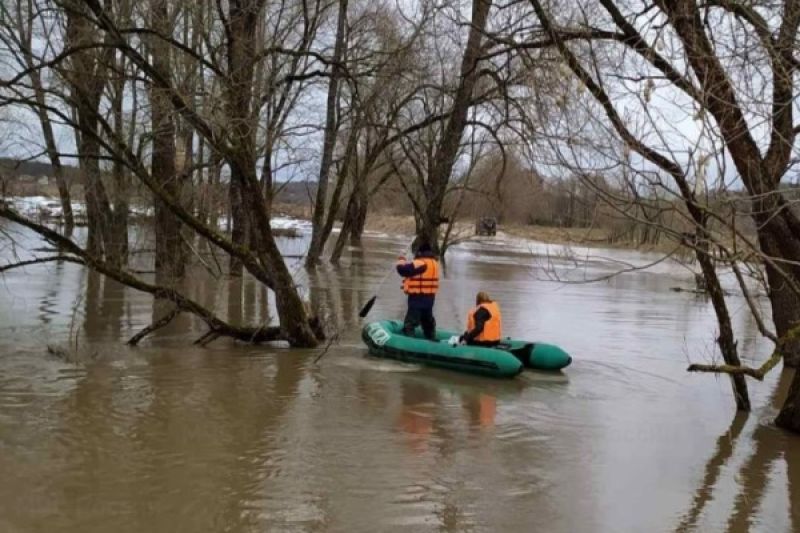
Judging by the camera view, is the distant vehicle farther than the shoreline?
Yes

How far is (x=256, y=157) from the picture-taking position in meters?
12.5

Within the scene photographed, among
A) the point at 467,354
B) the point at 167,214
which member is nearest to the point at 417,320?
the point at 467,354

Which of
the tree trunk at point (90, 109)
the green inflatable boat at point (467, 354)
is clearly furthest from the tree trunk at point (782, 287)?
the tree trunk at point (90, 109)

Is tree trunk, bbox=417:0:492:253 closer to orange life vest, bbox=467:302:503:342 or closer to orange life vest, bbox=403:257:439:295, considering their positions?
orange life vest, bbox=403:257:439:295

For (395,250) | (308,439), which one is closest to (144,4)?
(308,439)

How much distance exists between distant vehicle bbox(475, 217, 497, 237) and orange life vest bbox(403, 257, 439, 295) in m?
42.6

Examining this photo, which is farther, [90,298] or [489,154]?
[489,154]

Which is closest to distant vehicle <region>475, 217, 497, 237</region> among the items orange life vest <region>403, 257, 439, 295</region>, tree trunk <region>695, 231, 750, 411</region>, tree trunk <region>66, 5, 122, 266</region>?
tree trunk <region>66, 5, 122, 266</region>

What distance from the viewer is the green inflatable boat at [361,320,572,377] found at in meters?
11.1

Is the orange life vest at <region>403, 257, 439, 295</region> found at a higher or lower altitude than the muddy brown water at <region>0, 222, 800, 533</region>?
higher

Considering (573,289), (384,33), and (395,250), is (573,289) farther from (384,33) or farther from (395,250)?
(395,250)

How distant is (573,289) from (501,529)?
1964cm

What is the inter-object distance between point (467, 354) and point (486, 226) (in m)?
49.4

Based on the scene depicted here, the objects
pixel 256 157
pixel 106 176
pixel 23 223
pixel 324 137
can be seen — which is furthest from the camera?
pixel 324 137
